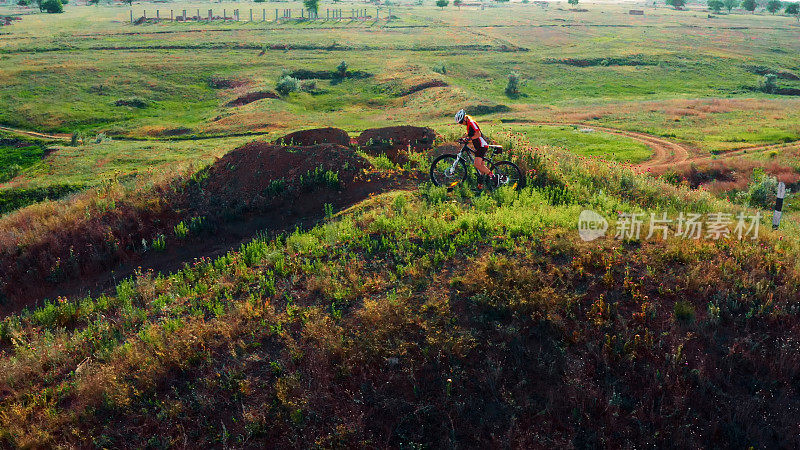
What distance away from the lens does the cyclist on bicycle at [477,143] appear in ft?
42.3

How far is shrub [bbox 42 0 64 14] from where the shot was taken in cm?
14412

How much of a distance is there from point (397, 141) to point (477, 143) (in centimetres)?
666

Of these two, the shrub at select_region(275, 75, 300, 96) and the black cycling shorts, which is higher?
the shrub at select_region(275, 75, 300, 96)

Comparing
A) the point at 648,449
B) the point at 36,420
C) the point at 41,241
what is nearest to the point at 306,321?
the point at 36,420

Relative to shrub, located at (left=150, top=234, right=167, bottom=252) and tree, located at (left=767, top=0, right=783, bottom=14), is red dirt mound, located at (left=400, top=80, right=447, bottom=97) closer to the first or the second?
shrub, located at (left=150, top=234, right=167, bottom=252)

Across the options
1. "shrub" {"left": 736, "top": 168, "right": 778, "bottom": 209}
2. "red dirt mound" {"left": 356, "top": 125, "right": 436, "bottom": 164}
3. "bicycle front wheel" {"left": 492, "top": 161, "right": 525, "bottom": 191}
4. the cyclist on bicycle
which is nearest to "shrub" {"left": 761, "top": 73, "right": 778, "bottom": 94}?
"shrub" {"left": 736, "top": 168, "right": 778, "bottom": 209}

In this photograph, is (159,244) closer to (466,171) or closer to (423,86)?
(466,171)

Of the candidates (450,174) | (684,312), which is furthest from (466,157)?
(684,312)

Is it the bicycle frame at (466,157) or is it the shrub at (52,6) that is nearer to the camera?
the bicycle frame at (466,157)

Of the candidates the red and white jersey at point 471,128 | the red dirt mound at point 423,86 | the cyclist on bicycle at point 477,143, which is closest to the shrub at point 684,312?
the cyclist on bicycle at point 477,143

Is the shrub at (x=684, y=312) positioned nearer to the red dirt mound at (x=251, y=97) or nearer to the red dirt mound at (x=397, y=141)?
the red dirt mound at (x=397, y=141)

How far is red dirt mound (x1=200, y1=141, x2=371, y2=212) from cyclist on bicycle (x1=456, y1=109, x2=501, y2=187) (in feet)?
14.6

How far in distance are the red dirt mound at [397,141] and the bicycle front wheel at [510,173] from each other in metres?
4.58

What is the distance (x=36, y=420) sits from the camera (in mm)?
7203
